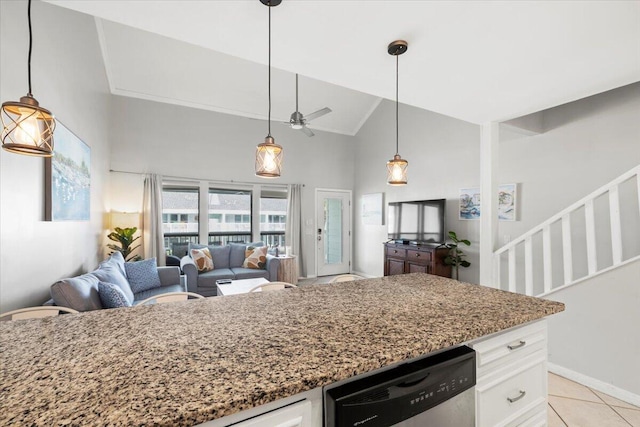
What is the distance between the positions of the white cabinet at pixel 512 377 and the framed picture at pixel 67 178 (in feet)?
9.47

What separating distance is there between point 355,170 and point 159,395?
6333mm

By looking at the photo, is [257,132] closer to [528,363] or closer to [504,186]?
[504,186]

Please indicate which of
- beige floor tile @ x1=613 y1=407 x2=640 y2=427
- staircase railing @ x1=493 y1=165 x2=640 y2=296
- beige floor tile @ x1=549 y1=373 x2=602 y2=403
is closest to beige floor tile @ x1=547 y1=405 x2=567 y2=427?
beige floor tile @ x1=549 y1=373 x2=602 y2=403

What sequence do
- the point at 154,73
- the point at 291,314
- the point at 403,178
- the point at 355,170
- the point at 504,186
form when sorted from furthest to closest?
the point at 355,170 → the point at 154,73 → the point at 504,186 → the point at 403,178 → the point at 291,314

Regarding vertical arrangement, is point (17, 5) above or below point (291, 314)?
above

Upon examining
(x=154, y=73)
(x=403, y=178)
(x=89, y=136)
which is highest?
(x=154, y=73)

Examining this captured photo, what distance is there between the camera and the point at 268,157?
1474mm

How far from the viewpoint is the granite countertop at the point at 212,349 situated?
1.94 ft

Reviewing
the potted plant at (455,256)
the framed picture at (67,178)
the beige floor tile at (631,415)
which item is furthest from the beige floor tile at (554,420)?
the framed picture at (67,178)

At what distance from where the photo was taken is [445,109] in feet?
8.42

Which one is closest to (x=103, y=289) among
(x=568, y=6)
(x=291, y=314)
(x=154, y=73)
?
(x=291, y=314)

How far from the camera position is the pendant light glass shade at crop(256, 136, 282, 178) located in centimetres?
146

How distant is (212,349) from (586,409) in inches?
110

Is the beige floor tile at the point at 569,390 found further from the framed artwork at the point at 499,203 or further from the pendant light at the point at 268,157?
the pendant light at the point at 268,157
